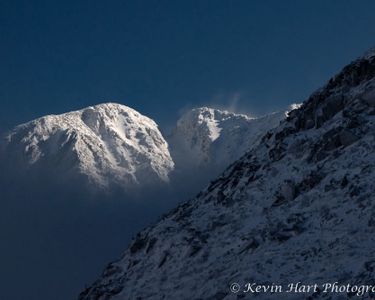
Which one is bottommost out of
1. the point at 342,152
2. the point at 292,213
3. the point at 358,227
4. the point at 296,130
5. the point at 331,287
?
the point at 331,287

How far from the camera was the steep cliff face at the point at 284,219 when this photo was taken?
2945 cm

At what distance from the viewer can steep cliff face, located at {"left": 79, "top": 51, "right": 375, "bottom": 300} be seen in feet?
96.6

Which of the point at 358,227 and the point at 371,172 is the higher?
the point at 371,172

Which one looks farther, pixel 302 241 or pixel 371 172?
pixel 371 172

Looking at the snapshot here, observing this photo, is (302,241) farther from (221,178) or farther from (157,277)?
(221,178)

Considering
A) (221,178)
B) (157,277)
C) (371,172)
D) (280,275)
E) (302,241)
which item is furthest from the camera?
(221,178)

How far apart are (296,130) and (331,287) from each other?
20385mm

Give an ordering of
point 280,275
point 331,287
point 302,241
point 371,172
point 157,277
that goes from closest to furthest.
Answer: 1. point 331,287
2. point 280,275
3. point 302,241
4. point 371,172
5. point 157,277

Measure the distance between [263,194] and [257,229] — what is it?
4687 millimetres

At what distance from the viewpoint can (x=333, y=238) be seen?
98.3 feet

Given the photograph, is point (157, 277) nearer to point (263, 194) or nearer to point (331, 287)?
point (263, 194)

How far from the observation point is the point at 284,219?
3444cm

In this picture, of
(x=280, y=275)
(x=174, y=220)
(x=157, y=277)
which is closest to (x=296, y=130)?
(x=174, y=220)

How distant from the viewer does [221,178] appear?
48531 mm
